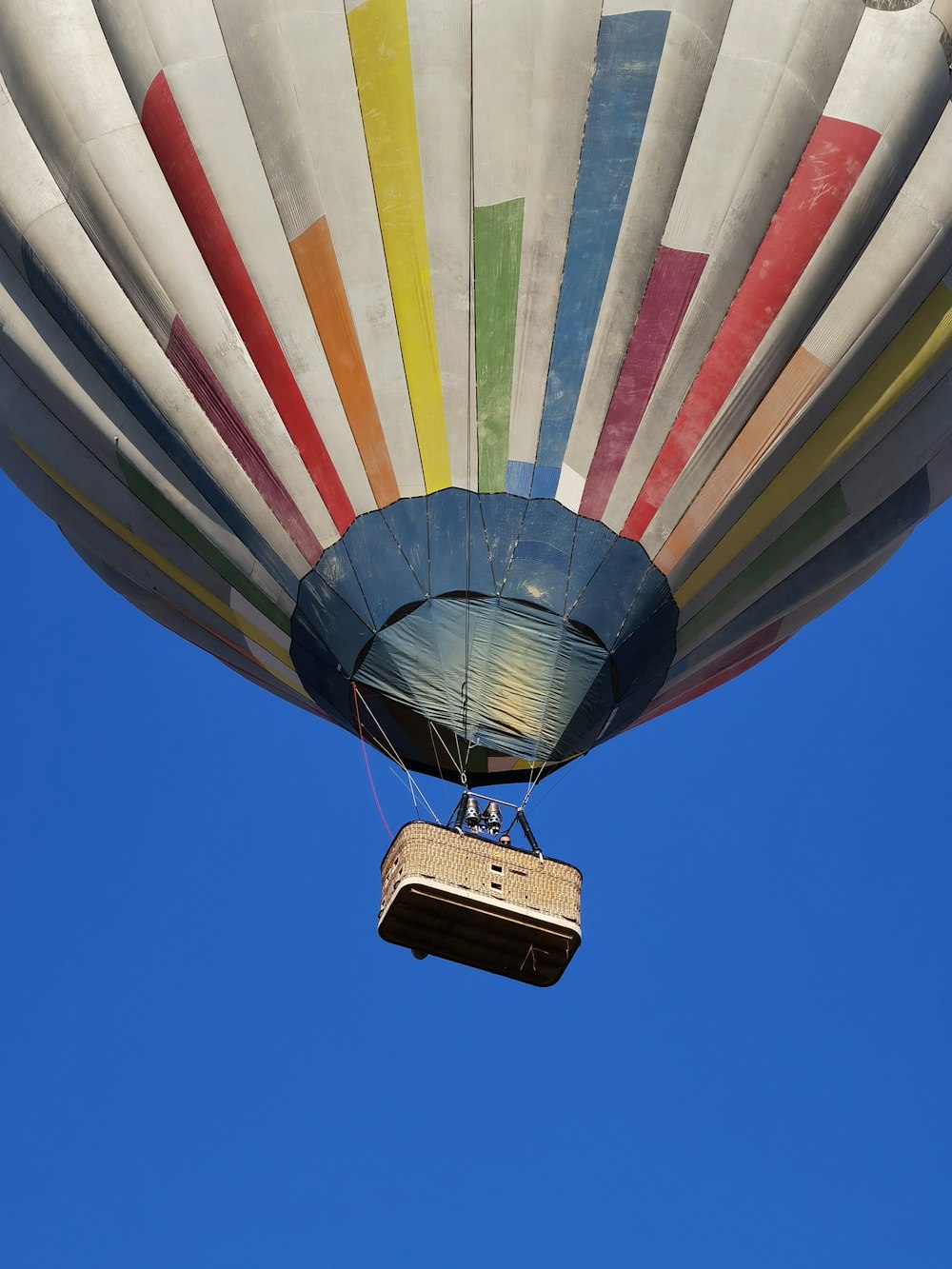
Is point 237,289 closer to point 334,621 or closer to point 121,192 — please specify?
point 121,192

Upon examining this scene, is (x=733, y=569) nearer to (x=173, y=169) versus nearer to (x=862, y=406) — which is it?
(x=862, y=406)

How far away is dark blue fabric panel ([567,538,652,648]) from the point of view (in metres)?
13.4

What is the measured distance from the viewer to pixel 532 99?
13375 millimetres

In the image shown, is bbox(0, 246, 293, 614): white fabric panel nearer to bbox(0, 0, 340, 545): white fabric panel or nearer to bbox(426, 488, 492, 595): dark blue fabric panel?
bbox(0, 0, 340, 545): white fabric panel

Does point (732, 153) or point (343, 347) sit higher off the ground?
point (732, 153)

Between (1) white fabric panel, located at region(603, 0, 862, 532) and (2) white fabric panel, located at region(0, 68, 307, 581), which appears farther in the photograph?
(2) white fabric panel, located at region(0, 68, 307, 581)

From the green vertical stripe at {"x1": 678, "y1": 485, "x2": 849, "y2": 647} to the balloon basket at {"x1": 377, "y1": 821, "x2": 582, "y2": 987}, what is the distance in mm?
2183

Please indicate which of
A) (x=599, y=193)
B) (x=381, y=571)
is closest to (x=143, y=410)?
(x=381, y=571)

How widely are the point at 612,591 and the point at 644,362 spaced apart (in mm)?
1416

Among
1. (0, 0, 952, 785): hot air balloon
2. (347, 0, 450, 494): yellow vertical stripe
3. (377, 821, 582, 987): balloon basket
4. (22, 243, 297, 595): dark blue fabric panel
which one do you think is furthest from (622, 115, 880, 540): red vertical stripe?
(22, 243, 297, 595): dark blue fabric panel

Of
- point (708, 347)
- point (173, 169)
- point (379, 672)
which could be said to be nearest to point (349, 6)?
point (173, 169)

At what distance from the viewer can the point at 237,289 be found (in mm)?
13555

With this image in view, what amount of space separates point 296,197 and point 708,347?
8.84 feet

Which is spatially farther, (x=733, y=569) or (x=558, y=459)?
(x=733, y=569)
